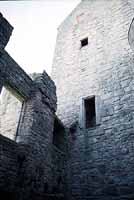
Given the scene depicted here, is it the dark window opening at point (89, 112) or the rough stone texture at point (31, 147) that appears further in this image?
the dark window opening at point (89, 112)

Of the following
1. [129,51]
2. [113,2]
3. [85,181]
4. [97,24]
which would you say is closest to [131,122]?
[85,181]

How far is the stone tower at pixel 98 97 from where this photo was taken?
17.9 ft

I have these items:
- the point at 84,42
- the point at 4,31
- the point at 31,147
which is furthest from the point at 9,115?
the point at 84,42

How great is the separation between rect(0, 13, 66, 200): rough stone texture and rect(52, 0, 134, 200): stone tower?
Result: 841 mm

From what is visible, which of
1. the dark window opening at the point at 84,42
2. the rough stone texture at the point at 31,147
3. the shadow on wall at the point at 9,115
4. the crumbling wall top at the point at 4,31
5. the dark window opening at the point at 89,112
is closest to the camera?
the rough stone texture at the point at 31,147

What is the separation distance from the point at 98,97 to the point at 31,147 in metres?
3.17

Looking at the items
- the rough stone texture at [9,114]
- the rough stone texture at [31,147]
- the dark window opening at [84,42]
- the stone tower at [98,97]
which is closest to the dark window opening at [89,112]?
the stone tower at [98,97]

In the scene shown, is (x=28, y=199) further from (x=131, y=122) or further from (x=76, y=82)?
(x=76, y=82)

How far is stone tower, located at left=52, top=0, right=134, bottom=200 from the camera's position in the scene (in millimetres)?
5445

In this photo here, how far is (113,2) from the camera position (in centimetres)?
853

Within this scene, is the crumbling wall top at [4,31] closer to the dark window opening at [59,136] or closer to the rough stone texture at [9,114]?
the rough stone texture at [9,114]

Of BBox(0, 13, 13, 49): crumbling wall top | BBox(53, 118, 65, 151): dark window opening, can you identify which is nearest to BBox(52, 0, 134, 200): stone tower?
BBox(53, 118, 65, 151): dark window opening

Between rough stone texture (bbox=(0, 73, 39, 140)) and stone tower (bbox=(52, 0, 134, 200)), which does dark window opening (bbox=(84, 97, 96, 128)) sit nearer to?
stone tower (bbox=(52, 0, 134, 200))

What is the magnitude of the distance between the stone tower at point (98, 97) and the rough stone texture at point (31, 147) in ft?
2.76
